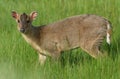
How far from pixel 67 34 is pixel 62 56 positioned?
420 mm

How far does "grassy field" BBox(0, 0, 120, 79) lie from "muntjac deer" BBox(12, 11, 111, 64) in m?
0.13

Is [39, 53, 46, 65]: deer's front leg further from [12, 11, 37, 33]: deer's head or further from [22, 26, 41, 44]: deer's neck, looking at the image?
[12, 11, 37, 33]: deer's head

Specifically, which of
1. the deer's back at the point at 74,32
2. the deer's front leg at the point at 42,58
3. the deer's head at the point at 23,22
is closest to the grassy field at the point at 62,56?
the deer's front leg at the point at 42,58

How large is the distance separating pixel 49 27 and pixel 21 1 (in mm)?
3490

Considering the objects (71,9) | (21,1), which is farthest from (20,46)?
(21,1)

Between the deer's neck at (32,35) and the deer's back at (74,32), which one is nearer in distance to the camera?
the deer's back at (74,32)

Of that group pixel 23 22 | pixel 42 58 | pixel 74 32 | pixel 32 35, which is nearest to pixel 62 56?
pixel 42 58

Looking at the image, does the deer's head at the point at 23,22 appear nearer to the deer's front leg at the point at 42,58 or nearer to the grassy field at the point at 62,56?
the grassy field at the point at 62,56

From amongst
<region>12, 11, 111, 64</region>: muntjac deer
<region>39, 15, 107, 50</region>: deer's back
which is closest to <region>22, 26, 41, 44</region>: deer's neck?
<region>12, 11, 111, 64</region>: muntjac deer

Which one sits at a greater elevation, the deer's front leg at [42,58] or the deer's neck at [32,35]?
the deer's neck at [32,35]

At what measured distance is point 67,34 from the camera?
27.2 feet

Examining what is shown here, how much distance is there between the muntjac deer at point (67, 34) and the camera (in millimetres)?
8008

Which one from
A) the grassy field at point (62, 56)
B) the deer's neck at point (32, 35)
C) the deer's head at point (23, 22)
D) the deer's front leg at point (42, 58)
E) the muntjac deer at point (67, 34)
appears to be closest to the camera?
the grassy field at point (62, 56)

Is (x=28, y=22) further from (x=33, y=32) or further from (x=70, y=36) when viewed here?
(x=70, y=36)
